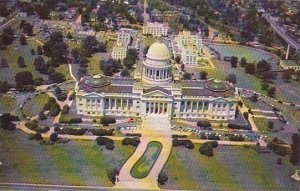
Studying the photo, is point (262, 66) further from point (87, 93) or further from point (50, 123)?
point (50, 123)

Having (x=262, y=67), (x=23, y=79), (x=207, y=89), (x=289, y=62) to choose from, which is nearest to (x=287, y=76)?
(x=262, y=67)

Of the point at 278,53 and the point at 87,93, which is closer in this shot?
the point at 87,93

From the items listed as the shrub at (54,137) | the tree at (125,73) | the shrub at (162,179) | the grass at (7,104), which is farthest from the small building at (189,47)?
the shrub at (162,179)

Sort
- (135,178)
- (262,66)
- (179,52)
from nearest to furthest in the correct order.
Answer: (135,178) < (262,66) < (179,52)

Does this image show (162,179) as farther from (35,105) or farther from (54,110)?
(35,105)

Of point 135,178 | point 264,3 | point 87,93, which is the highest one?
point 264,3

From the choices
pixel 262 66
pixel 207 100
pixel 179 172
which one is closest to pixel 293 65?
pixel 262 66
